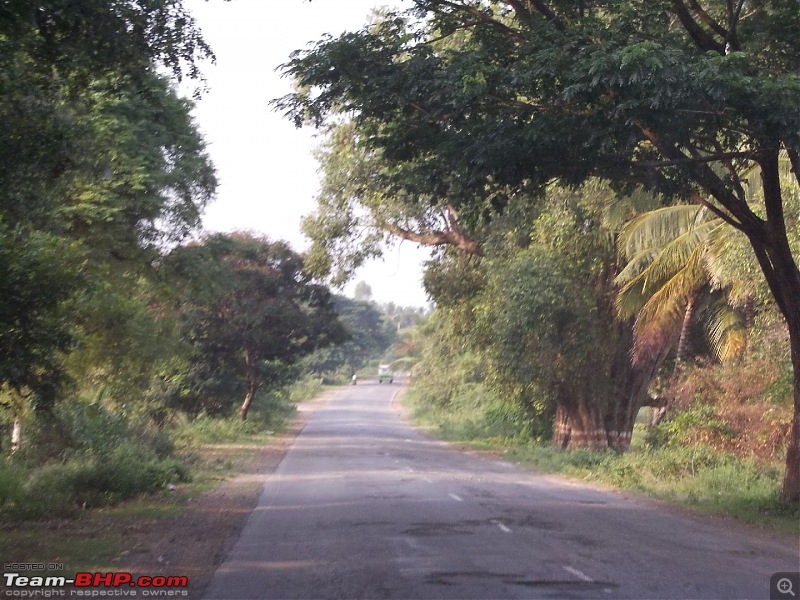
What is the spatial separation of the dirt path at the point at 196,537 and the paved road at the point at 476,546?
0.25 meters

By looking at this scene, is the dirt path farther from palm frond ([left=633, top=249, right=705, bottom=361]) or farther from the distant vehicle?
the distant vehicle

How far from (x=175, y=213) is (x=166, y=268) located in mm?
1529

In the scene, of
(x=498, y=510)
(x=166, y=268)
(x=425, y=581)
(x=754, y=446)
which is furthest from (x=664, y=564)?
(x=166, y=268)

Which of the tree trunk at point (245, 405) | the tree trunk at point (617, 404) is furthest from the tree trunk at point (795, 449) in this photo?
the tree trunk at point (245, 405)

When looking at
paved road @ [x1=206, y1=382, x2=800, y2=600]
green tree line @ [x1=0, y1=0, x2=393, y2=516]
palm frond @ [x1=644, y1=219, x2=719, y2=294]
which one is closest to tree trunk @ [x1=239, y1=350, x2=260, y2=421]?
green tree line @ [x1=0, y1=0, x2=393, y2=516]

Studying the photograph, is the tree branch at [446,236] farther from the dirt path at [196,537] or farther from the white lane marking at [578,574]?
the white lane marking at [578,574]

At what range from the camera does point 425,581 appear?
888 centimetres

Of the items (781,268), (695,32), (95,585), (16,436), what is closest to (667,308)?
(781,268)

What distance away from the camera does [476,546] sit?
10906 mm

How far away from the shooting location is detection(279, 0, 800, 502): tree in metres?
10.8

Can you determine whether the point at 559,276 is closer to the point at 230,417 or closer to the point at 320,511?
the point at 320,511

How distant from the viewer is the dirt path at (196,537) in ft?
32.0

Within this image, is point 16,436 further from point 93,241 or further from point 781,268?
point 781,268

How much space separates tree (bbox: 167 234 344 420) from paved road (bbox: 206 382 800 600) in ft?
50.8
